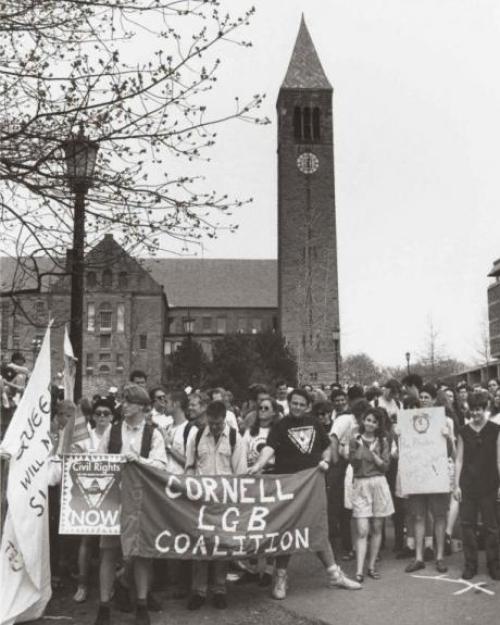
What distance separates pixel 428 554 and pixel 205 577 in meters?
3.21

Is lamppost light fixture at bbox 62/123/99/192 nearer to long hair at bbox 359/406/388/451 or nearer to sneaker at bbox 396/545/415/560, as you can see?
long hair at bbox 359/406/388/451

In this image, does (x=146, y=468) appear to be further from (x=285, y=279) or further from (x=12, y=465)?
(x=285, y=279)

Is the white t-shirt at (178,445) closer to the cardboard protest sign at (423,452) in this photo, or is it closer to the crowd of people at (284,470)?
the crowd of people at (284,470)

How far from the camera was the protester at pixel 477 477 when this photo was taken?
866cm

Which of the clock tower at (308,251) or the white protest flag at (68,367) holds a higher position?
the clock tower at (308,251)

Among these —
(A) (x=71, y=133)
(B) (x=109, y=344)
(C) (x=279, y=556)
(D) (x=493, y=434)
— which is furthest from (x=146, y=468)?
(B) (x=109, y=344)

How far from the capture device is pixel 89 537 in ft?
26.3

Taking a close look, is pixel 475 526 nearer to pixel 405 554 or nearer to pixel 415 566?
pixel 415 566

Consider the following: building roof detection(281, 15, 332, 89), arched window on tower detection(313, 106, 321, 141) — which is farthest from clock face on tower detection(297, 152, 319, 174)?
building roof detection(281, 15, 332, 89)

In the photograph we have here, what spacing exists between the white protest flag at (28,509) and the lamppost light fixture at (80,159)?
5.33 ft

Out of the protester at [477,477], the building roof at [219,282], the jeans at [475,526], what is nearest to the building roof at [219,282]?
the building roof at [219,282]

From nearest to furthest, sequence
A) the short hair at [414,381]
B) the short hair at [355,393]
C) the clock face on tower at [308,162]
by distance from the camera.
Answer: the short hair at [414,381] < the short hair at [355,393] < the clock face on tower at [308,162]

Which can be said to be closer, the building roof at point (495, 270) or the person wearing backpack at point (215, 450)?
the person wearing backpack at point (215, 450)

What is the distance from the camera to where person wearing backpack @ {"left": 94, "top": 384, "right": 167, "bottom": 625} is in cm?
751
